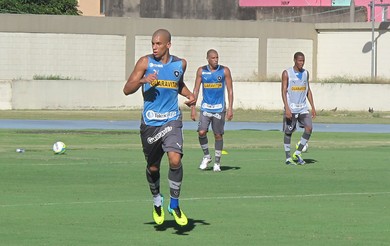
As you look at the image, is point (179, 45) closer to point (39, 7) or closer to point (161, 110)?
point (39, 7)

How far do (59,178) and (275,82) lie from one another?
3239 cm

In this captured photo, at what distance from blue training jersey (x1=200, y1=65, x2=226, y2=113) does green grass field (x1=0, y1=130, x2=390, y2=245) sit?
114cm

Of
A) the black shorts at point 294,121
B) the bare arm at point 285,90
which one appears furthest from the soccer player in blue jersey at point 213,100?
the black shorts at point 294,121

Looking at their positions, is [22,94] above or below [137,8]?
below

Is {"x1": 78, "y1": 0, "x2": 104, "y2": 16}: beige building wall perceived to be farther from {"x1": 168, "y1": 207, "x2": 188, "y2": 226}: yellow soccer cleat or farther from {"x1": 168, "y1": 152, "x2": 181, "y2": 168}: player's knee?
{"x1": 168, "y1": 207, "x2": 188, "y2": 226}: yellow soccer cleat

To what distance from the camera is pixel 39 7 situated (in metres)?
76.8

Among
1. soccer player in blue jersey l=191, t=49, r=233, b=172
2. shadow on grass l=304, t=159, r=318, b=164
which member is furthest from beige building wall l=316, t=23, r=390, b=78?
soccer player in blue jersey l=191, t=49, r=233, b=172

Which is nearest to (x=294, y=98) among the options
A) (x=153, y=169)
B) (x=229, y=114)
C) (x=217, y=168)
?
(x=229, y=114)

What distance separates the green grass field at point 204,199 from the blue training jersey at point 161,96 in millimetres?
1208

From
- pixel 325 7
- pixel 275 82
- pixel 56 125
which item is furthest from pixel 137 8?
pixel 56 125

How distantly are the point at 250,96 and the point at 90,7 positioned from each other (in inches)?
1748

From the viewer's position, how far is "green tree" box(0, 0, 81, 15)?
74.3 m

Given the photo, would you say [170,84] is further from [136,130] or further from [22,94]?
[22,94]

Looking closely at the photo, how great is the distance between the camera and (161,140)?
40.4 ft
